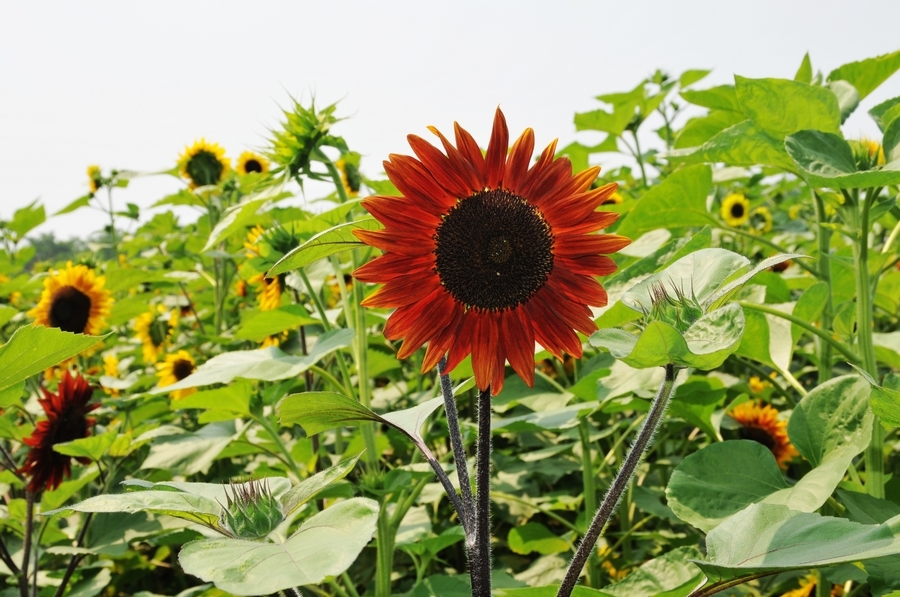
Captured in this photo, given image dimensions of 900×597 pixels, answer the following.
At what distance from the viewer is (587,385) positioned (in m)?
1.20

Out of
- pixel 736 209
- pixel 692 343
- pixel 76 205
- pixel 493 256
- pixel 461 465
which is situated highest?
pixel 76 205

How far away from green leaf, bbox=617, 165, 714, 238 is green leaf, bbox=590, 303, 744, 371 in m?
0.68

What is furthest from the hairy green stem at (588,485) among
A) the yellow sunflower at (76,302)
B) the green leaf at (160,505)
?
the yellow sunflower at (76,302)

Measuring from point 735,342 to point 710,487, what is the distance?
15.2 inches

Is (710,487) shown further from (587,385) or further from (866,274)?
(866,274)

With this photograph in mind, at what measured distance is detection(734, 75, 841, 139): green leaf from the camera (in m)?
0.98

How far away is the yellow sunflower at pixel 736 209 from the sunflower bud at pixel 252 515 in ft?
10.7

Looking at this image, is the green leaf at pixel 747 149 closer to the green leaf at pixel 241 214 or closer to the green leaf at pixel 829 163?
the green leaf at pixel 829 163

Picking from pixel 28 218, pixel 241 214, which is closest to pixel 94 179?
pixel 28 218

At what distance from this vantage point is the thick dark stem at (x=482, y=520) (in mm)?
646

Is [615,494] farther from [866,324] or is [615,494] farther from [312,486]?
[866,324]

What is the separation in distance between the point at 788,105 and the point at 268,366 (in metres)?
0.87

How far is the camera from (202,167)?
10.8 feet

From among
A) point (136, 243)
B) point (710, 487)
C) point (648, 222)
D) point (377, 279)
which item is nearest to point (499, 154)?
point (377, 279)
